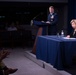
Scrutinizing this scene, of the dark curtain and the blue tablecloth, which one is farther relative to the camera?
the dark curtain

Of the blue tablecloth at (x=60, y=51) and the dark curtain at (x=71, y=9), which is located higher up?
the dark curtain at (x=71, y=9)

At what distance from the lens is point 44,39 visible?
5875 mm

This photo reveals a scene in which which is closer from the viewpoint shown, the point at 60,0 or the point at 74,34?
the point at 74,34

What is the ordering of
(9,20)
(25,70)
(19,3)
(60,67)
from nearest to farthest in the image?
(60,67)
(25,70)
(19,3)
(9,20)

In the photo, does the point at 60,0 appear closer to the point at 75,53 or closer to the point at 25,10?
the point at 25,10

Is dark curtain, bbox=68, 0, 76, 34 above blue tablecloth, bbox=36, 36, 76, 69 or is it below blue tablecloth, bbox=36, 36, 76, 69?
above

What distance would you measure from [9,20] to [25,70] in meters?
6.06

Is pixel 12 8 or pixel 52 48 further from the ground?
pixel 12 8

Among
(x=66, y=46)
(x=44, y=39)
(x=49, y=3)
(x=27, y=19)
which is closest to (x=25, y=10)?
(x=27, y=19)

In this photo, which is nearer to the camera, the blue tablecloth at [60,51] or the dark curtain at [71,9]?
the blue tablecloth at [60,51]

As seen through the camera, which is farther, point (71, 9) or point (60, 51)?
point (71, 9)

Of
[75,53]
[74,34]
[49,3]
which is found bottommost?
[75,53]

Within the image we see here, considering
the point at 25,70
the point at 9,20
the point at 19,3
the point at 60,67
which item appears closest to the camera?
the point at 60,67

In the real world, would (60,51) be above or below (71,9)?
below
